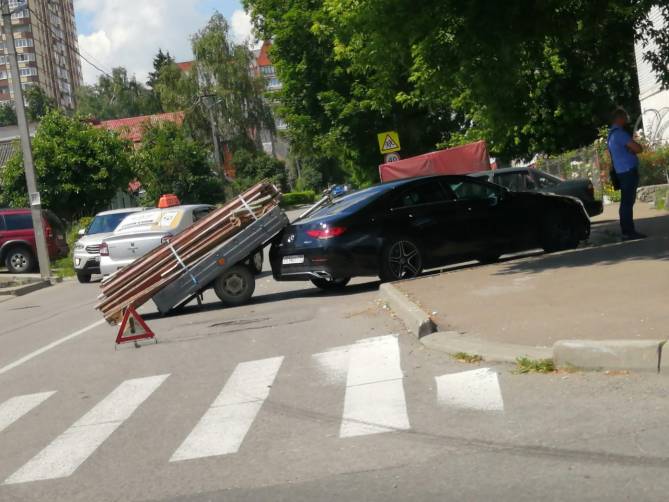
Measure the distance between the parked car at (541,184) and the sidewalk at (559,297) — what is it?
23.3 ft

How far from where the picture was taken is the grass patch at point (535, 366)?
7469 millimetres

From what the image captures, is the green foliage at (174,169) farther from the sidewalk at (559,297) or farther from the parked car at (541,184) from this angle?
the sidewalk at (559,297)

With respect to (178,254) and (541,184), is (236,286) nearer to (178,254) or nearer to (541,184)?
(178,254)

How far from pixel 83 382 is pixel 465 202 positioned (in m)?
6.95

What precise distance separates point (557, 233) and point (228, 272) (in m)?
5.07

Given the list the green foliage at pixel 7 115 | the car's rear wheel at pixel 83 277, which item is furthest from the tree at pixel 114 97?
the car's rear wheel at pixel 83 277

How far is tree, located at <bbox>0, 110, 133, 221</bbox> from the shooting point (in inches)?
1512

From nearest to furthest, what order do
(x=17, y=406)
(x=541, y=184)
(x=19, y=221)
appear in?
1. (x=17, y=406)
2. (x=541, y=184)
3. (x=19, y=221)

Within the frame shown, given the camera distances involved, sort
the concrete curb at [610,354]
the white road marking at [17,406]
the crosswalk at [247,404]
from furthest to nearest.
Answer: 1. the white road marking at [17,406]
2. the concrete curb at [610,354]
3. the crosswalk at [247,404]

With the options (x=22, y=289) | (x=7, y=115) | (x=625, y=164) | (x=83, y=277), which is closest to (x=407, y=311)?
(x=625, y=164)

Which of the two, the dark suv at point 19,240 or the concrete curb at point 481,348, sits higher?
the dark suv at point 19,240

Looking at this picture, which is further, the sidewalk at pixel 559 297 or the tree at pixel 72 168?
the tree at pixel 72 168

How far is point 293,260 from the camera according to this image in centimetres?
1419

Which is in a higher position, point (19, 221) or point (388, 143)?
point (388, 143)
